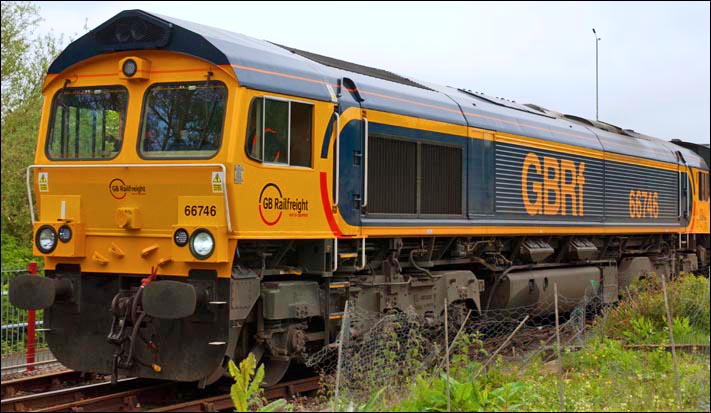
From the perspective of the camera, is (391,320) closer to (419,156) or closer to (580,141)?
(419,156)

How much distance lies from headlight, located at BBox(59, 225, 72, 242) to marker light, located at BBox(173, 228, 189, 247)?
4.68 feet

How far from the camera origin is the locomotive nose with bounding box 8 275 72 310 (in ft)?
31.1

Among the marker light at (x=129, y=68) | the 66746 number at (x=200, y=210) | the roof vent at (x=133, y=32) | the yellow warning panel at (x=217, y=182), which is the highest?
the roof vent at (x=133, y=32)

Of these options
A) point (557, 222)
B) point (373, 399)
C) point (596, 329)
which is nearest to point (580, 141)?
point (557, 222)

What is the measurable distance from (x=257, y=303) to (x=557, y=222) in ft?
24.8

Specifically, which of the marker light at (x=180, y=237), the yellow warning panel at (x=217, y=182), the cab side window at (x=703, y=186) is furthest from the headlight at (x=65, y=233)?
the cab side window at (x=703, y=186)

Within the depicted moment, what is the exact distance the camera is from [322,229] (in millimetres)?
10117

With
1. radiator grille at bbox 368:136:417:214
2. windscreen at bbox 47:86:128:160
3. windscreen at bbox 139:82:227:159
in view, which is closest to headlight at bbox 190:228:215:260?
windscreen at bbox 139:82:227:159

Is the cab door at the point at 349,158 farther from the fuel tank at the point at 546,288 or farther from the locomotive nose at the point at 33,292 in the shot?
the fuel tank at the point at 546,288

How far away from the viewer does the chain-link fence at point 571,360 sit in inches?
332

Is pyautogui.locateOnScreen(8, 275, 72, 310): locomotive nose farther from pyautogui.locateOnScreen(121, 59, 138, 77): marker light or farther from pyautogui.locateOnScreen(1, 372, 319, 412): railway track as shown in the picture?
pyautogui.locateOnScreen(121, 59, 138, 77): marker light

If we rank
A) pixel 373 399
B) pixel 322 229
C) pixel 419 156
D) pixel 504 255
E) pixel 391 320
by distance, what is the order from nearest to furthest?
1. pixel 373 399
2. pixel 322 229
3. pixel 391 320
4. pixel 419 156
5. pixel 504 255

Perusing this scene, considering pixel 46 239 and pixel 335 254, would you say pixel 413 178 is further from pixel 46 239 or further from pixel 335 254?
pixel 46 239

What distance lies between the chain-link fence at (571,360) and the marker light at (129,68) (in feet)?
11.5
